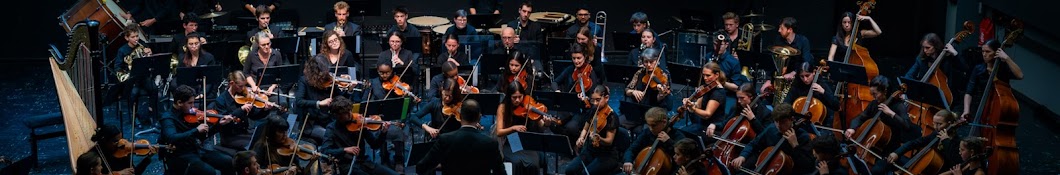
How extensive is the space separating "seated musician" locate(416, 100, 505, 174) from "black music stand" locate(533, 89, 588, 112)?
7.12 feet

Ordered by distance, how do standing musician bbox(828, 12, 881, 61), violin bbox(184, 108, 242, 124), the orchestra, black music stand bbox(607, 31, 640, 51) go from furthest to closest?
black music stand bbox(607, 31, 640, 51) → standing musician bbox(828, 12, 881, 61) → violin bbox(184, 108, 242, 124) → the orchestra

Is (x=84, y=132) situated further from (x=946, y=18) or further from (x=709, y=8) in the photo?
(x=946, y=18)

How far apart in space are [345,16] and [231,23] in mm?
2690

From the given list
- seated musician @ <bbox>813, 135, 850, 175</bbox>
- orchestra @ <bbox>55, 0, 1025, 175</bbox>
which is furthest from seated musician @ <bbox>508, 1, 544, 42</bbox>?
seated musician @ <bbox>813, 135, 850, 175</bbox>

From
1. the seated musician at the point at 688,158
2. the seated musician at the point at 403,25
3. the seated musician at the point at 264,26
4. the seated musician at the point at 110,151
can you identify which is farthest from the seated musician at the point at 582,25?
the seated musician at the point at 110,151

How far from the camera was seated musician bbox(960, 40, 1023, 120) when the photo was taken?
973 centimetres

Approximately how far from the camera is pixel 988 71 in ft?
34.7

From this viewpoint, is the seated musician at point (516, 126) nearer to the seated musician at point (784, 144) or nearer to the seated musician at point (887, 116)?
the seated musician at point (784, 144)

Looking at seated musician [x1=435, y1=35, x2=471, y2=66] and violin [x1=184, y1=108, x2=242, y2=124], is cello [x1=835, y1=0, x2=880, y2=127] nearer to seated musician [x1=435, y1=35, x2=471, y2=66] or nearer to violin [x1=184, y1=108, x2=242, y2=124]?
seated musician [x1=435, y1=35, x2=471, y2=66]

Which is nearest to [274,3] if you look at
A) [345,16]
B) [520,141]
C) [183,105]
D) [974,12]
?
[345,16]

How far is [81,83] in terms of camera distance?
8859 millimetres

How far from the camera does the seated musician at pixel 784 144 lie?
888 centimetres

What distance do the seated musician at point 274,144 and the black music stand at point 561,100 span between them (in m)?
2.17

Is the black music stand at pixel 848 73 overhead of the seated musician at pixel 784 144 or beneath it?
overhead
